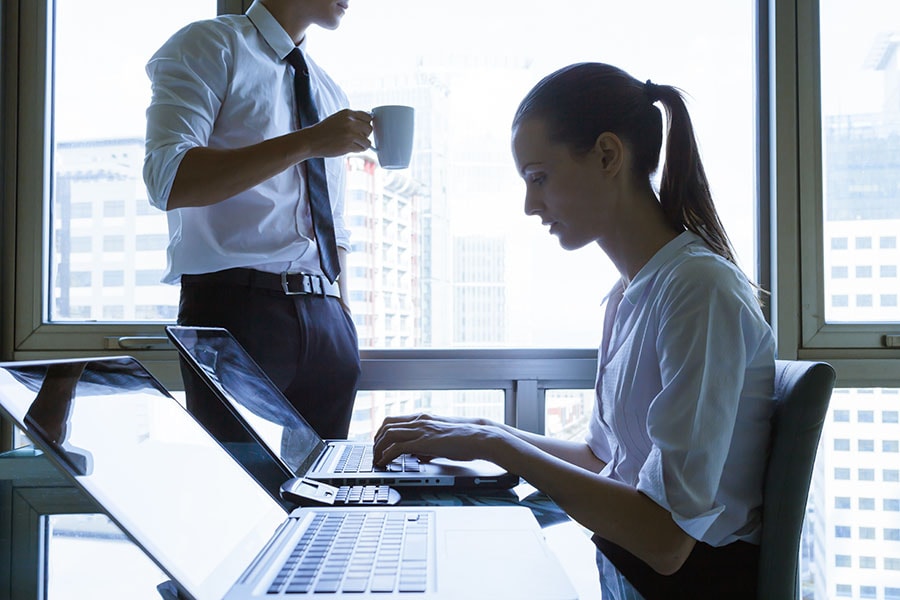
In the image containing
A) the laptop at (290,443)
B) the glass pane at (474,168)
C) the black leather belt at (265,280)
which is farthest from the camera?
the glass pane at (474,168)

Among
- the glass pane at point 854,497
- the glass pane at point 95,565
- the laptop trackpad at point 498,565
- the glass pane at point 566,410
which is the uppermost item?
the laptop trackpad at point 498,565

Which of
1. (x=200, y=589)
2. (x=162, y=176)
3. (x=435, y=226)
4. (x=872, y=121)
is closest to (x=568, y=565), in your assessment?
(x=200, y=589)

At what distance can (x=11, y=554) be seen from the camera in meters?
0.70

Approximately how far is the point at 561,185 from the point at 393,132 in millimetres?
350

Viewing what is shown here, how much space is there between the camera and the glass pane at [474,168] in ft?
6.65

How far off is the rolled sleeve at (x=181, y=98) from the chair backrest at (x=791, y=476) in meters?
1.03

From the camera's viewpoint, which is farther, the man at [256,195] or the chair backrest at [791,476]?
the man at [256,195]

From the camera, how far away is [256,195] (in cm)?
141

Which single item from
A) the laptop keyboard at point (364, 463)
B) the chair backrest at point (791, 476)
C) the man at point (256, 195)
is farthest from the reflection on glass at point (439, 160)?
the chair backrest at point (791, 476)

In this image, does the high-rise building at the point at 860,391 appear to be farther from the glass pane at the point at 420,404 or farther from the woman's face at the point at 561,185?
the woman's face at the point at 561,185

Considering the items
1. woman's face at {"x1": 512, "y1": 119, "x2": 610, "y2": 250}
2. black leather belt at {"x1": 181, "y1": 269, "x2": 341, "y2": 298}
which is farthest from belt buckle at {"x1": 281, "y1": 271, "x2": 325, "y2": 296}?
woman's face at {"x1": 512, "y1": 119, "x2": 610, "y2": 250}

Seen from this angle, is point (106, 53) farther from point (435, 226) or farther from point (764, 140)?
point (764, 140)

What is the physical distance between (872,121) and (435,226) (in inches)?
49.6

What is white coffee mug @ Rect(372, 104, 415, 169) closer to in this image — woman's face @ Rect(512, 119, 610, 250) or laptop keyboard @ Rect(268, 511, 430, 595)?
woman's face @ Rect(512, 119, 610, 250)
